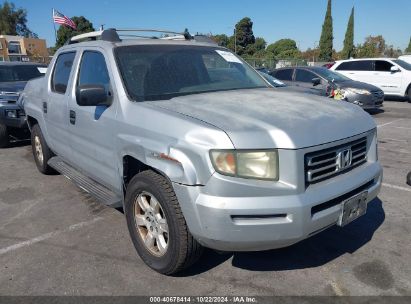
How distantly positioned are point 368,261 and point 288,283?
2.60ft

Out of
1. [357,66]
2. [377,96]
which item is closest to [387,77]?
[357,66]

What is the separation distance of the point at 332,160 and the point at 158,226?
1.40m

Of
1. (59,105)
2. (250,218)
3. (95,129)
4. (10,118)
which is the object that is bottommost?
(250,218)

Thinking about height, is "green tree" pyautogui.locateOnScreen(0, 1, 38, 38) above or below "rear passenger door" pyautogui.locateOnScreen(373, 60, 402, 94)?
above

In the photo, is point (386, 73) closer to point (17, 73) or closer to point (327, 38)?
point (17, 73)

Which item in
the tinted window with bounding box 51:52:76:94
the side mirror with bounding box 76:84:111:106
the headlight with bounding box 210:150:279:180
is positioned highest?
the tinted window with bounding box 51:52:76:94

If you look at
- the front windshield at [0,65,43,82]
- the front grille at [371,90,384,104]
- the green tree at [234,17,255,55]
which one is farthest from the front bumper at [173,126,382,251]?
the green tree at [234,17,255,55]

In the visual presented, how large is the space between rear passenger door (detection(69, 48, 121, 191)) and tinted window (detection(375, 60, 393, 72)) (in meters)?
14.3

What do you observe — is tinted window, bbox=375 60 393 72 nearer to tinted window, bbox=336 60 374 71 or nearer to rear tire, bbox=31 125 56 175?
tinted window, bbox=336 60 374 71

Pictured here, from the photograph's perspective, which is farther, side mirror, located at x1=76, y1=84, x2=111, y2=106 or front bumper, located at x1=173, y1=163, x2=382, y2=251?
side mirror, located at x1=76, y1=84, x2=111, y2=106

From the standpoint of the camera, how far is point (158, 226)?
2.99m

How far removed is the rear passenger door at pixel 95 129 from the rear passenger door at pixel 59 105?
0.21 m

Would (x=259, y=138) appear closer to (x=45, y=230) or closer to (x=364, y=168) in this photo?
(x=364, y=168)

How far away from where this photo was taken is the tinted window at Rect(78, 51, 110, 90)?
3602mm
